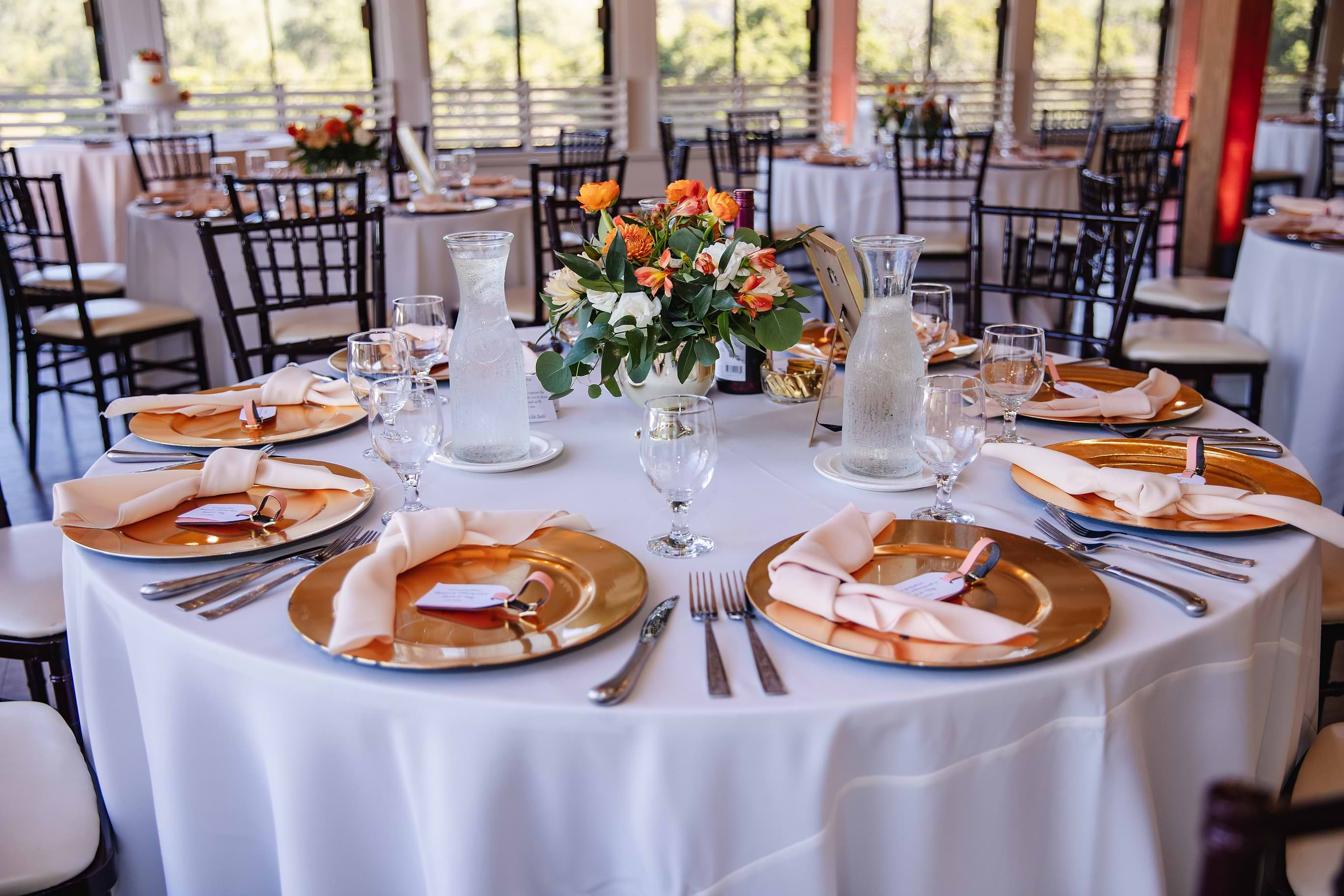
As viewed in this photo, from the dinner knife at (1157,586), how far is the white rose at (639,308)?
1.93 ft

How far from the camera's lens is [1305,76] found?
1002 cm

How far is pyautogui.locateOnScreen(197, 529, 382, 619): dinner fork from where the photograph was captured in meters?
1.11

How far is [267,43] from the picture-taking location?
24.0 feet

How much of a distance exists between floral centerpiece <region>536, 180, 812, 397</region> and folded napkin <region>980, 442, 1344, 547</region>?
1.30 feet

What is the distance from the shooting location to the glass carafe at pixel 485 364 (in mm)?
1469

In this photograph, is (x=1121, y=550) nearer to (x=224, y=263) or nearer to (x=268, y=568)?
(x=268, y=568)

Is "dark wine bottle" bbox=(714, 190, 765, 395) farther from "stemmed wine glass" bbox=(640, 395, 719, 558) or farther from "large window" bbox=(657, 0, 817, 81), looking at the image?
"large window" bbox=(657, 0, 817, 81)

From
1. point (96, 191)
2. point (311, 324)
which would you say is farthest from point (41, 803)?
point (96, 191)

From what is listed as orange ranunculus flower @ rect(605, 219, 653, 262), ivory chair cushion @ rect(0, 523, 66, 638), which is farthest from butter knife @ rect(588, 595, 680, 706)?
ivory chair cushion @ rect(0, 523, 66, 638)

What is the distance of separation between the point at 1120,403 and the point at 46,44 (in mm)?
7328

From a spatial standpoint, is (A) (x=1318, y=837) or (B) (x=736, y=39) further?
(B) (x=736, y=39)

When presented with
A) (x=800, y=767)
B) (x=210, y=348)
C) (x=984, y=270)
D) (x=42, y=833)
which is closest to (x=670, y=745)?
(x=800, y=767)

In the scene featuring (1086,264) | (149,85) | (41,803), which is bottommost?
(41,803)

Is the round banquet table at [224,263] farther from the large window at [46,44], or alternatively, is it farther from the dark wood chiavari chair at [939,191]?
the large window at [46,44]
